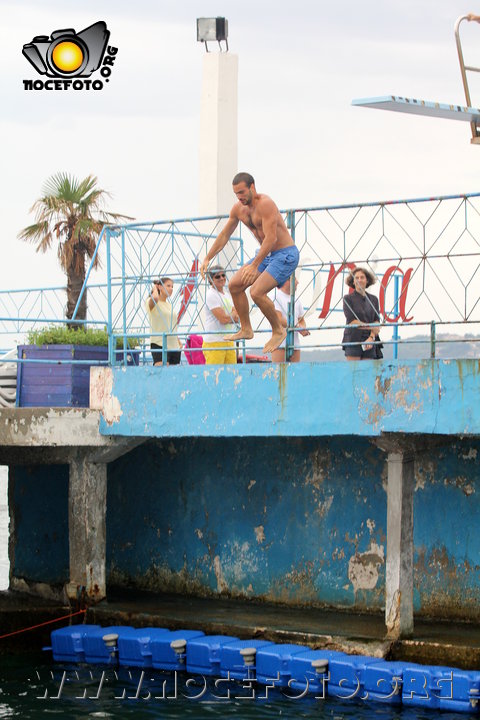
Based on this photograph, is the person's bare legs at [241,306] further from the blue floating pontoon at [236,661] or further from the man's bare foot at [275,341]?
the blue floating pontoon at [236,661]

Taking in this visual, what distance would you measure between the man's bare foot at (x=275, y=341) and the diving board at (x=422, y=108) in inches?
132

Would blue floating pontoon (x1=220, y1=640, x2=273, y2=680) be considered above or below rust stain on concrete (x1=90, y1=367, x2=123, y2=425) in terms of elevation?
below

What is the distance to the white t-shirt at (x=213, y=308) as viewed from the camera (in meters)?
13.9

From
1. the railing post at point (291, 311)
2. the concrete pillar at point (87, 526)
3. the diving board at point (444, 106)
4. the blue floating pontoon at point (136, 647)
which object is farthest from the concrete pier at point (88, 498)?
the diving board at point (444, 106)

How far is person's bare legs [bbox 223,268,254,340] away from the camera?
41.0 ft

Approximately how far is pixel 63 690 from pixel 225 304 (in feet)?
14.2

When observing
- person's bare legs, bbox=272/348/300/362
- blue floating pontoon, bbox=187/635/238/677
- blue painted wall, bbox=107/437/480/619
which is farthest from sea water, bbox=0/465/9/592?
person's bare legs, bbox=272/348/300/362

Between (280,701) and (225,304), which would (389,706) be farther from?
(225,304)

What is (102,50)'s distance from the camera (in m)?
19.9

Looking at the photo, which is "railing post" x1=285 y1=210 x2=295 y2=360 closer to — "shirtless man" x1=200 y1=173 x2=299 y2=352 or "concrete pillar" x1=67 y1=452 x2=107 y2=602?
"shirtless man" x1=200 y1=173 x2=299 y2=352

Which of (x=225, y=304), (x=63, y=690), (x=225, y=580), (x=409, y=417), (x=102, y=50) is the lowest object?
(x=63, y=690)

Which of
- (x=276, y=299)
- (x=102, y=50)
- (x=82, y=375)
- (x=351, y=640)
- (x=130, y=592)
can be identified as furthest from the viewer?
(x=102, y=50)

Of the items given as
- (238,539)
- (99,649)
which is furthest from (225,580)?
(99,649)

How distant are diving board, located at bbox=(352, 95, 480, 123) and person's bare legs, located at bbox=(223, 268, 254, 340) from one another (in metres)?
3.04
